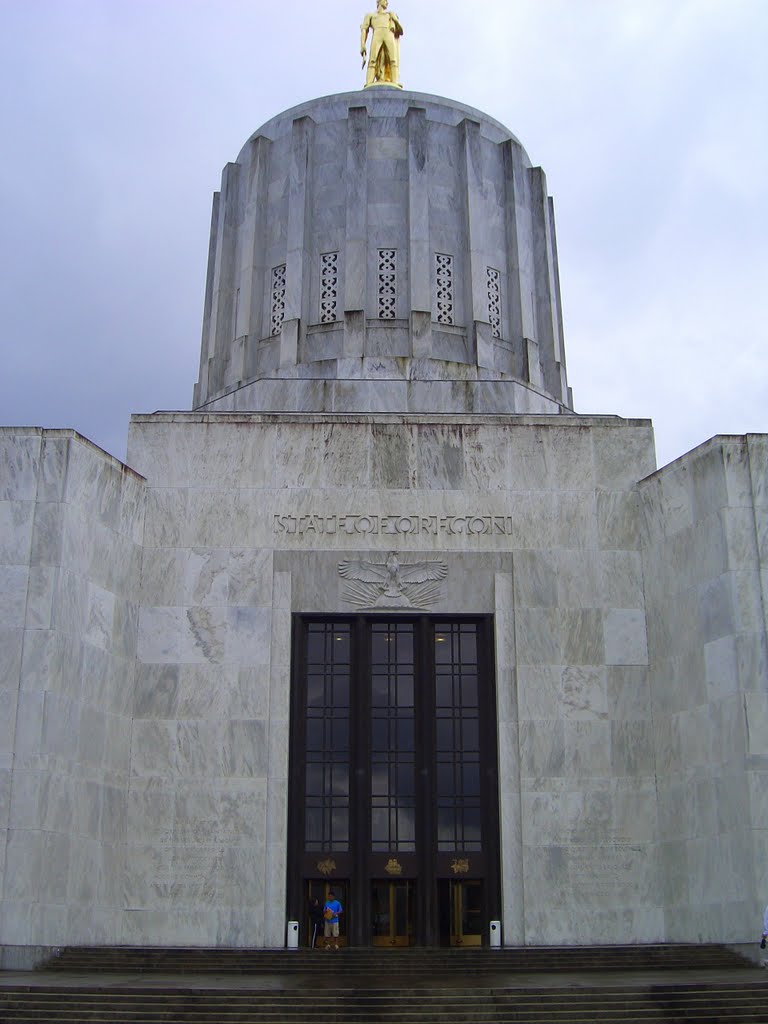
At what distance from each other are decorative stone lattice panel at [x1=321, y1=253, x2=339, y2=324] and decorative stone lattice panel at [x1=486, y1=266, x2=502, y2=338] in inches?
152

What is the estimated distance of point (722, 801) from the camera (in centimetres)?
2222

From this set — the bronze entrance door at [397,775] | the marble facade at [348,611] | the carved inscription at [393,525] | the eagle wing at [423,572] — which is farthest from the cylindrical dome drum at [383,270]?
the bronze entrance door at [397,775]

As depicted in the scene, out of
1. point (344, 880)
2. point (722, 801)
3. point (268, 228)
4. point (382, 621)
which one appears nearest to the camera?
point (722, 801)

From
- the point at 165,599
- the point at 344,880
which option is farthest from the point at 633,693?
the point at 165,599

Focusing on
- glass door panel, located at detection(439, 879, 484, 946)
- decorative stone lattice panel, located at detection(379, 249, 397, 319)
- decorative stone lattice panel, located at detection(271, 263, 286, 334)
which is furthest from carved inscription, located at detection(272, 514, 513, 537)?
glass door panel, located at detection(439, 879, 484, 946)

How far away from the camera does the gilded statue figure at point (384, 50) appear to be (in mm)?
33531

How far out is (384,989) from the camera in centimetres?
1730

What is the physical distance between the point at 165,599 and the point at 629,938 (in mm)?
11462

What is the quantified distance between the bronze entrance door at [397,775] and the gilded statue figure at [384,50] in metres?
16.7

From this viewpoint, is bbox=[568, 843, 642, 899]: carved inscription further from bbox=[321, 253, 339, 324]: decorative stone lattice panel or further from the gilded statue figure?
the gilded statue figure

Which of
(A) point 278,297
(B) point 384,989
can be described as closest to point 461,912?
(B) point 384,989

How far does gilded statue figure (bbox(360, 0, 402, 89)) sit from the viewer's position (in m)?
33.5

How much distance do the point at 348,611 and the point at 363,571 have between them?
90cm

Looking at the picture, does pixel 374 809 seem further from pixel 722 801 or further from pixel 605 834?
pixel 722 801
